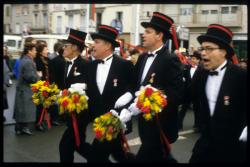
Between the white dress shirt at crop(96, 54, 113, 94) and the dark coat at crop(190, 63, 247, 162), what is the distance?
5.16 ft

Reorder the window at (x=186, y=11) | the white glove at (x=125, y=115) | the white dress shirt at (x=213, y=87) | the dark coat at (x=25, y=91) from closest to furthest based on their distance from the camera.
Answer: the white dress shirt at (x=213, y=87), the white glove at (x=125, y=115), the dark coat at (x=25, y=91), the window at (x=186, y=11)

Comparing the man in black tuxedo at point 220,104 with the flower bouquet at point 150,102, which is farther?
the flower bouquet at point 150,102

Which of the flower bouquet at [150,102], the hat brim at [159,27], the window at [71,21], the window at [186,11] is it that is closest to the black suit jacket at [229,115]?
the flower bouquet at [150,102]

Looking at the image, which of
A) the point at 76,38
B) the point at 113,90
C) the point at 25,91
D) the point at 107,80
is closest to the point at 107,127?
the point at 113,90

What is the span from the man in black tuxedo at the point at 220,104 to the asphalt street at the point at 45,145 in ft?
8.81

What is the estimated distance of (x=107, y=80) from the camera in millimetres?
5020

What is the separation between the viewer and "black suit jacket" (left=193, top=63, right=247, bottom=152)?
3.90 meters

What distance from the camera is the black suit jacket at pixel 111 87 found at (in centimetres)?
498

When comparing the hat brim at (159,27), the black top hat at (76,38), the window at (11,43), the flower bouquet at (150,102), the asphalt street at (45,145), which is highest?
the hat brim at (159,27)

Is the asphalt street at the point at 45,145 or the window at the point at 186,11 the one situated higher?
the window at the point at 186,11

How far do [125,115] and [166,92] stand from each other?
0.53m

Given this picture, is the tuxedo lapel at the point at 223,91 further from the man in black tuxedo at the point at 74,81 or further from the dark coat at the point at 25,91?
the dark coat at the point at 25,91

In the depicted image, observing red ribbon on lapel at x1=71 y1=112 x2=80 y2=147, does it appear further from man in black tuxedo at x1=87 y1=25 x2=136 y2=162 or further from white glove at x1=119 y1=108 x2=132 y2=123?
white glove at x1=119 y1=108 x2=132 y2=123

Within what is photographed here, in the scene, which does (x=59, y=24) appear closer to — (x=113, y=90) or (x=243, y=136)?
(x=113, y=90)
